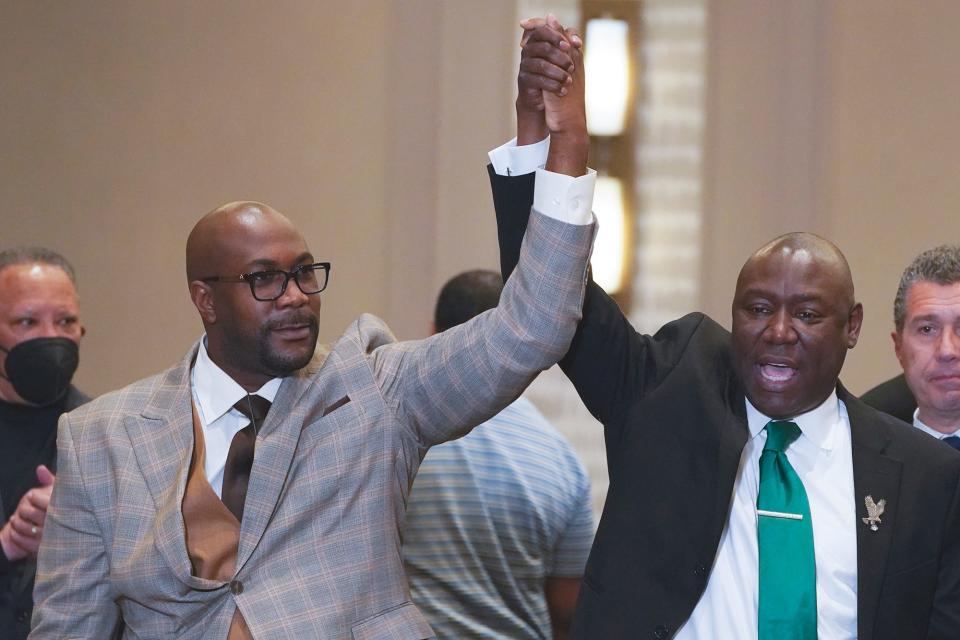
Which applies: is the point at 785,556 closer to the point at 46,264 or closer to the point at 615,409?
the point at 615,409

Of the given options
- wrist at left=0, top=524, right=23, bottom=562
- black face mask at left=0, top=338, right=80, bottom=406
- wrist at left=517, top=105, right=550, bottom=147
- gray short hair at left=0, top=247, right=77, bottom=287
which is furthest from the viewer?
gray short hair at left=0, top=247, right=77, bottom=287

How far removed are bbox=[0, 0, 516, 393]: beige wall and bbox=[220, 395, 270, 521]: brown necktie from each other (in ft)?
7.49

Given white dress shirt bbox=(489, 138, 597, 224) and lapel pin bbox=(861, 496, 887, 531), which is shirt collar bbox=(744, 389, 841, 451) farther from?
white dress shirt bbox=(489, 138, 597, 224)

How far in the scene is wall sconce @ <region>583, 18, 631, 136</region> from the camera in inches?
185

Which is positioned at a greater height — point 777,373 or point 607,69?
point 607,69

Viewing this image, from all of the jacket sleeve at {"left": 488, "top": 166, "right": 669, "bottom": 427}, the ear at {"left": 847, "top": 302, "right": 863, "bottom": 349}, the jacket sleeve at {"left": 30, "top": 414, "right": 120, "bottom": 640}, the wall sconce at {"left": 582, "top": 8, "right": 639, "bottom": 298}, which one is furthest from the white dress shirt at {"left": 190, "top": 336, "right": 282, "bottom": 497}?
the wall sconce at {"left": 582, "top": 8, "right": 639, "bottom": 298}

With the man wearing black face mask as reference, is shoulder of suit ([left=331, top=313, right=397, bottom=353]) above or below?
above

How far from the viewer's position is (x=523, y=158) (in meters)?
2.22

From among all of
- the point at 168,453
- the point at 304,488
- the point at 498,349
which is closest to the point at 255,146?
the point at 168,453

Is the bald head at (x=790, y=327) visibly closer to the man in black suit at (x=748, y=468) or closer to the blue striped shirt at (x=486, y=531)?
the man in black suit at (x=748, y=468)

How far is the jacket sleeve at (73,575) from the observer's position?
2.36 metres

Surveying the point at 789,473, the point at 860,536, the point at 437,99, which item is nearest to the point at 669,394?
the point at 789,473

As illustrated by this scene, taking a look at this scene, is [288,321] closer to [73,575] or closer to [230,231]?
[230,231]

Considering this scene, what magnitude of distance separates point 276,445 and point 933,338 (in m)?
1.51
